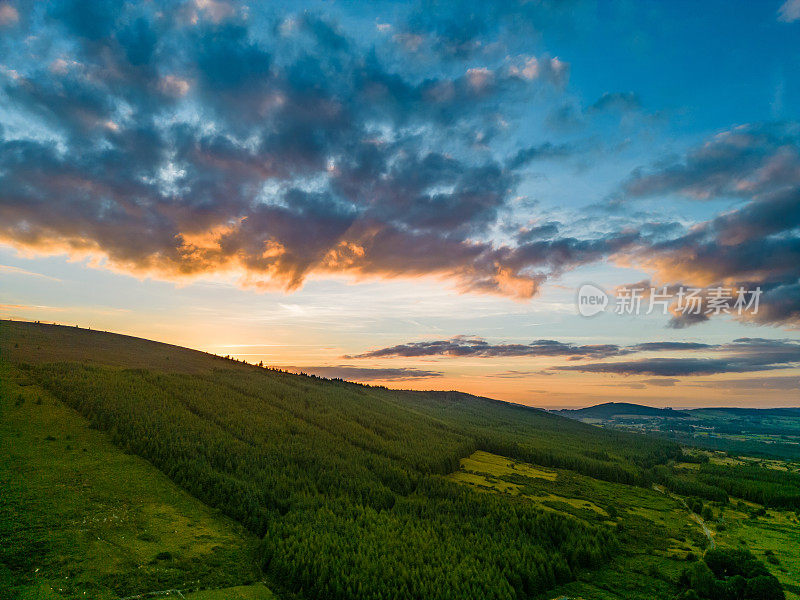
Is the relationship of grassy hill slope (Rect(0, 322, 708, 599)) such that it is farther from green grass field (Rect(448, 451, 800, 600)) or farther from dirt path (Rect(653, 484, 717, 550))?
dirt path (Rect(653, 484, 717, 550))

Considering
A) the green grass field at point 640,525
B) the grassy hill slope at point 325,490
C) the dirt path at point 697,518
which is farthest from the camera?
the dirt path at point 697,518

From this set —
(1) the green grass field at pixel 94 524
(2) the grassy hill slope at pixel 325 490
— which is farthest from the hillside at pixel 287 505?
(2) the grassy hill slope at pixel 325 490

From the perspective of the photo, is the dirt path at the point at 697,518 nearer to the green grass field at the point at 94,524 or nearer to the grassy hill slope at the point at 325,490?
the grassy hill slope at the point at 325,490

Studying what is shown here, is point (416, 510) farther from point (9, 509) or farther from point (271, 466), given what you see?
point (9, 509)

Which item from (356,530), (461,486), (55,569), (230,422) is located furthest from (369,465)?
(55,569)

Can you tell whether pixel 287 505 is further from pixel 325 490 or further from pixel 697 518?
pixel 697 518

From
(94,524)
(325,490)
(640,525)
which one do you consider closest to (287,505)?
(325,490)
